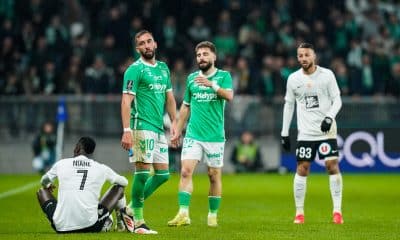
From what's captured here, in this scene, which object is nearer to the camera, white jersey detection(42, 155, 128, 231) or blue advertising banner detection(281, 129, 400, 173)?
white jersey detection(42, 155, 128, 231)

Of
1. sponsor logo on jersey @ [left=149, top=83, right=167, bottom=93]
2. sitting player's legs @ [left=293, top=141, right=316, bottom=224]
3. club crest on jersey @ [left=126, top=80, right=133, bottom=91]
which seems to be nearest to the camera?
club crest on jersey @ [left=126, top=80, right=133, bottom=91]

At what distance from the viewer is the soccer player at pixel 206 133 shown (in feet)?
48.0

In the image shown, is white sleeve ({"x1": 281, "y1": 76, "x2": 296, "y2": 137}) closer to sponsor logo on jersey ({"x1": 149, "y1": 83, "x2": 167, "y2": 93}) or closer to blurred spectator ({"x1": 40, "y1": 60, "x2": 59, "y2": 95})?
sponsor logo on jersey ({"x1": 149, "y1": 83, "x2": 167, "y2": 93})

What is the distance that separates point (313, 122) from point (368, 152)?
13.7m

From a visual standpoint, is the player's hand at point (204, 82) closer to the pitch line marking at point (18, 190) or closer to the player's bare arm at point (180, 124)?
the player's bare arm at point (180, 124)

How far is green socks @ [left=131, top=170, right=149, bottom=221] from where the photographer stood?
45.9 ft

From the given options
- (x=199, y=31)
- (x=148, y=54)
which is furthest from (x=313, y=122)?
(x=199, y=31)

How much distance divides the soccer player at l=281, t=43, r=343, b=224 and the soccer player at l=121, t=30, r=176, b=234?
2336mm

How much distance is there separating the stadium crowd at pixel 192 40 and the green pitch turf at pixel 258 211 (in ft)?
11.1

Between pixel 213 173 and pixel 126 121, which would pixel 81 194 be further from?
pixel 213 173

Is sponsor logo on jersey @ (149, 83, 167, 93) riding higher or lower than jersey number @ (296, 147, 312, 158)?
higher

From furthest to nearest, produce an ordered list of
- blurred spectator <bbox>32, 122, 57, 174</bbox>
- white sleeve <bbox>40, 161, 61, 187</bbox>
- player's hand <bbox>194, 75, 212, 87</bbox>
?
1. blurred spectator <bbox>32, 122, 57, 174</bbox>
2. player's hand <bbox>194, 75, 212, 87</bbox>
3. white sleeve <bbox>40, 161, 61, 187</bbox>

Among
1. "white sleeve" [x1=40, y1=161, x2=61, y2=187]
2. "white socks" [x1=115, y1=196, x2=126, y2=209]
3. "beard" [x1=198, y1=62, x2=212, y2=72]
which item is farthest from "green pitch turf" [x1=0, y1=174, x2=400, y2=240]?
"beard" [x1=198, y1=62, x2=212, y2=72]

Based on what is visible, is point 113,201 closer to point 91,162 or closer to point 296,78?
point 91,162
